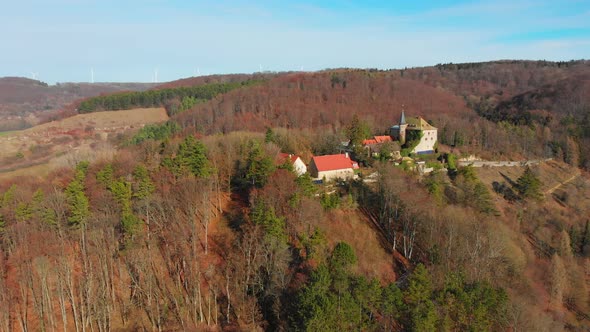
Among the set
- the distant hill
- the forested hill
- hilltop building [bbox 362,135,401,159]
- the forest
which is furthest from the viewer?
the distant hill

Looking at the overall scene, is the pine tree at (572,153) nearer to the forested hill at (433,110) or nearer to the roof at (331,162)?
the forested hill at (433,110)

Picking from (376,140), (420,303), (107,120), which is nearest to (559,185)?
(376,140)

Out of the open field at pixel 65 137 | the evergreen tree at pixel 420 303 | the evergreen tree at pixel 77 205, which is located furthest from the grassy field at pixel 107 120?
the evergreen tree at pixel 420 303

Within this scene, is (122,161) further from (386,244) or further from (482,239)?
(482,239)

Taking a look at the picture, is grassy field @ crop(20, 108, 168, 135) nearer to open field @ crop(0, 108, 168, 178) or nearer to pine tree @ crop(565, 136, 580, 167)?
open field @ crop(0, 108, 168, 178)

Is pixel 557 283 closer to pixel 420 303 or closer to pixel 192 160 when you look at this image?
pixel 420 303

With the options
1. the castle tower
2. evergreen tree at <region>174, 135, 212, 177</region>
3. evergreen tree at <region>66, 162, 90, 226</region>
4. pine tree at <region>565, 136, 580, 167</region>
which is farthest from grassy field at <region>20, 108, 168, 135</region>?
pine tree at <region>565, 136, 580, 167</region>

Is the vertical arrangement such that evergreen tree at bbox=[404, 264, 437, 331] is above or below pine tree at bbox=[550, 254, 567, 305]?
above
